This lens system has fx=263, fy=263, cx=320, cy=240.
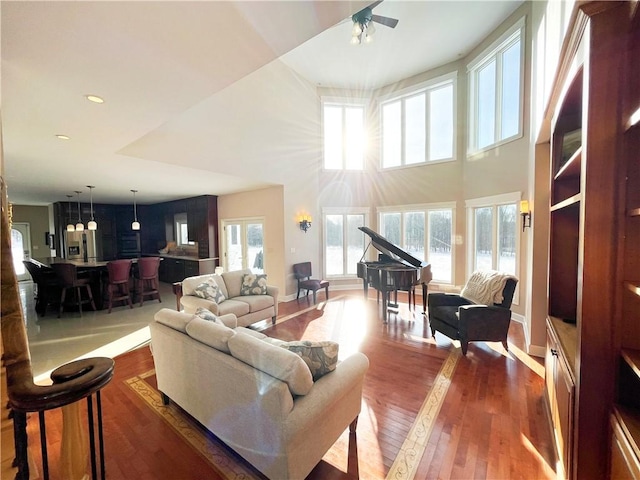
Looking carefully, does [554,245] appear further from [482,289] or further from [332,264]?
[332,264]

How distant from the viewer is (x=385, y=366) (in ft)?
10.3

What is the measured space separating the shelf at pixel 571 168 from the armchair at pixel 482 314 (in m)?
1.56

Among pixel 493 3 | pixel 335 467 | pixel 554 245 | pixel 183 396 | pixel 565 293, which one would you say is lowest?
pixel 335 467

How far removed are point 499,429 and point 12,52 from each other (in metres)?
4.26

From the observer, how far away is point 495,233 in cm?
532

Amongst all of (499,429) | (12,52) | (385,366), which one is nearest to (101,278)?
(12,52)

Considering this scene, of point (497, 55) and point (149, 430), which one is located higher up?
point (497, 55)

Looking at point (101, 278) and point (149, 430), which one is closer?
point (149, 430)

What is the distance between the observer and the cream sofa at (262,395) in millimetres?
1524

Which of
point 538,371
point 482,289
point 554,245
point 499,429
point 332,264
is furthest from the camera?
point 332,264

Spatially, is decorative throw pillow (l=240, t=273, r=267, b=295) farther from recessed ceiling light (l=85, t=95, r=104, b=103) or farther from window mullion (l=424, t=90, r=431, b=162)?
window mullion (l=424, t=90, r=431, b=162)

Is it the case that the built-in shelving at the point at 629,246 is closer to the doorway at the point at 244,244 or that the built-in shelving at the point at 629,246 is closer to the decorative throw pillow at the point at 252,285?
the decorative throw pillow at the point at 252,285

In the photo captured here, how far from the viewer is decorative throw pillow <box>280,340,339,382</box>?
1818 millimetres

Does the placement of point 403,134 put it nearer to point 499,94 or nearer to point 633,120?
point 499,94
